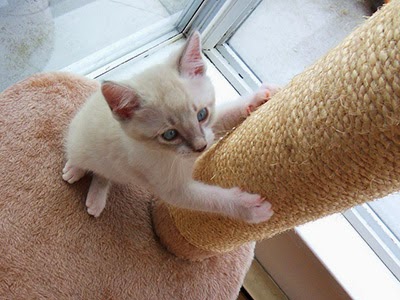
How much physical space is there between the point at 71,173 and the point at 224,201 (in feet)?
1.12

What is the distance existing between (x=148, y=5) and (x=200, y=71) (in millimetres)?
693

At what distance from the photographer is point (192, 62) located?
0.88m

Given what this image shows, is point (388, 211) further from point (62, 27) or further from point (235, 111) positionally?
point (62, 27)

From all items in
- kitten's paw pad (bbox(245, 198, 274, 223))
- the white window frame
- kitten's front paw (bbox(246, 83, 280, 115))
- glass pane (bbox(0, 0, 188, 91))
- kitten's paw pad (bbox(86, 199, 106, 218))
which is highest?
kitten's front paw (bbox(246, 83, 280, 115))

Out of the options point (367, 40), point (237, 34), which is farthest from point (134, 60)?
point (367, 40)

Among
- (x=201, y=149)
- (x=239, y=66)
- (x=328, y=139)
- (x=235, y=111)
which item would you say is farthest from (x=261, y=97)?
(x=239, y=66)

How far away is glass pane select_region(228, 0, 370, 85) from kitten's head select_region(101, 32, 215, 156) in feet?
2.02

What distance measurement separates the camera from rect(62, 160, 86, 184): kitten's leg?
1021 mm

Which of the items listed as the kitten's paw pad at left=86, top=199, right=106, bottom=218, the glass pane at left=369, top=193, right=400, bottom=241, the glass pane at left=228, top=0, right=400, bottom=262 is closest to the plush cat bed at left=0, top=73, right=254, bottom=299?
the kitten's paw pad at left=86, top=199, right=106, bottom=218

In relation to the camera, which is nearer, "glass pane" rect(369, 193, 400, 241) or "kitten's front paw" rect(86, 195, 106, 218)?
"kitten's front paw" rect(86, 195, 106, 218)

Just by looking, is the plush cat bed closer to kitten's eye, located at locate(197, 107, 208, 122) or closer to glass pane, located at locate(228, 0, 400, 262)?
kitten's eye, located at locate(197, 107, 208, 122)

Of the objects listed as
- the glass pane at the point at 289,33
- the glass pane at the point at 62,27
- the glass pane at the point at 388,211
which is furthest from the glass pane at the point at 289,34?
the glass pane at the point at 388,211

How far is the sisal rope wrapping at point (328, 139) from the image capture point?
597 millimetres

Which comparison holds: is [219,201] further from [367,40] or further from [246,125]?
[367,40]
